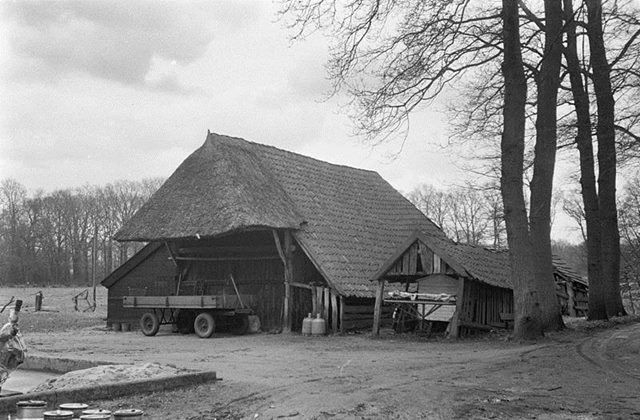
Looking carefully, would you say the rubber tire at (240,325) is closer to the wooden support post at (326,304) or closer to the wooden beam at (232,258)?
the wooden beam at (232,258)

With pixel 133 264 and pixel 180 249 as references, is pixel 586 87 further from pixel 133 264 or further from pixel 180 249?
pixel 133 264

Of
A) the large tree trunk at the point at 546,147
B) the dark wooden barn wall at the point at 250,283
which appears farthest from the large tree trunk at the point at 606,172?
the dark wooden barn wall at the point at 250,283

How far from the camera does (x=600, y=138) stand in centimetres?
2086

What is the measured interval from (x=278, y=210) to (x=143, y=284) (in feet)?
20.8

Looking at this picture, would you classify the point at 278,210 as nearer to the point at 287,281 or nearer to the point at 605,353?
the point at 287,281

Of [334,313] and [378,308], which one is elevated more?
[378,308]

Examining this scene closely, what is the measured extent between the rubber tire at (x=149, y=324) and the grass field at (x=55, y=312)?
4.05 m

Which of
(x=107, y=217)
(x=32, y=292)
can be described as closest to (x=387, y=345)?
(x=32, y=292)

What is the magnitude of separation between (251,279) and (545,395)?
15259 mm

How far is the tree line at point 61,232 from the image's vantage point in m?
62.0

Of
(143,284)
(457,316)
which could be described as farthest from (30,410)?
(143,284)

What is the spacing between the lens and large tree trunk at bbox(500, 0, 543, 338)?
16781 mm

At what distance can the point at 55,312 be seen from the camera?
37.8 m

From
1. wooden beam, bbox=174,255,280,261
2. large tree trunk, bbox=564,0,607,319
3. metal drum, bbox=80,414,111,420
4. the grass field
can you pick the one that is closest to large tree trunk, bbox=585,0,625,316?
large tree trunk, bbox=564,0,607,319
